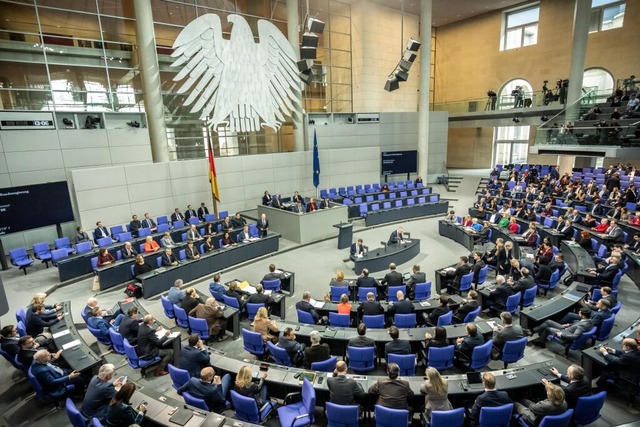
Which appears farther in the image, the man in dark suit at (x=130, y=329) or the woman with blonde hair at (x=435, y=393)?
the man in dark suit at (x=130, y=329)

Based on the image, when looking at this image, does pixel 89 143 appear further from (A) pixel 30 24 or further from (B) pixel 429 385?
(B) pixel 429 385

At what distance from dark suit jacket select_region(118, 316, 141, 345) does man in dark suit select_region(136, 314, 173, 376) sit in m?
0.30

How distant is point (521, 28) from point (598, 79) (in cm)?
638

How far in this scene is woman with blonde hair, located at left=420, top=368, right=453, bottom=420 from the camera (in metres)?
4.54

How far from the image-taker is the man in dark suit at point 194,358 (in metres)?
5.51

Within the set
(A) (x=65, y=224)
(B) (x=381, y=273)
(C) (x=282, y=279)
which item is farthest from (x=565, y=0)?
(A) (x=65, y=224)

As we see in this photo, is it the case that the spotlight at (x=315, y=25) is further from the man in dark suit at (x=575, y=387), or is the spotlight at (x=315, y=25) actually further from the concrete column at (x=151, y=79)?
the man in dark suit at (x=575, y=387)

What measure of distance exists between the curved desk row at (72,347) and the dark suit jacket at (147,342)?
2.03 feet

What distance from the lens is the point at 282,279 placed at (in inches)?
376

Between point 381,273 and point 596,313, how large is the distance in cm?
552

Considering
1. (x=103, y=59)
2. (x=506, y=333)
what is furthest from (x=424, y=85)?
(x=506, y=333)

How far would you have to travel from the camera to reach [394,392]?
4.66 metres

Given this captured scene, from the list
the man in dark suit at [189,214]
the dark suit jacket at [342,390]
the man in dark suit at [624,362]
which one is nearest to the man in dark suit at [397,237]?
the man in dark suit at [624,362]

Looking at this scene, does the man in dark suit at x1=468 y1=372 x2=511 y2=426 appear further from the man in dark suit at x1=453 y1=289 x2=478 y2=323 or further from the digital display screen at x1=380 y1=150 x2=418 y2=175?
the digital display screen at x1=380 y1=150 x2=418 y2=175
